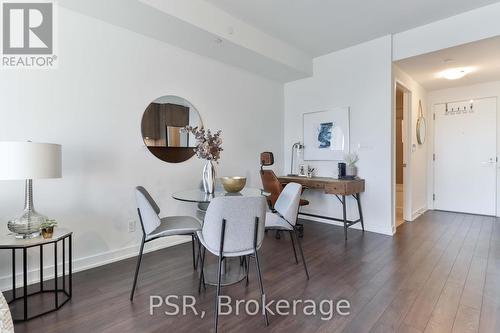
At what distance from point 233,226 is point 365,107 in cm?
311

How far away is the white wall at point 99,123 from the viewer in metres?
2.36

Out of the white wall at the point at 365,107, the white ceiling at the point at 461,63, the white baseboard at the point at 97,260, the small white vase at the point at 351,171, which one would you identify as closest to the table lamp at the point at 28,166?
the white baseboard at the point at 97,260

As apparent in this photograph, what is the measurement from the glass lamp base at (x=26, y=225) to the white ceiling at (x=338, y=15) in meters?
2.62

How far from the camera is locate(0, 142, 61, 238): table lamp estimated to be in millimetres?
1800

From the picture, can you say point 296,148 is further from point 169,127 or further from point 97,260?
point 97,260

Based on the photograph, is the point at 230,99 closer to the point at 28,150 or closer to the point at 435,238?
the point at 28,150

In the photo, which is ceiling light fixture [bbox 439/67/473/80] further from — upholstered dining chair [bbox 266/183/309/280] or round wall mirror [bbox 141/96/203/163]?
round wall mirror [bbox 141/96/203/163]

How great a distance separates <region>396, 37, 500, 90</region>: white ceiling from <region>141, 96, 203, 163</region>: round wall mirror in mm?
3015

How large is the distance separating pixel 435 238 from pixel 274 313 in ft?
9.15

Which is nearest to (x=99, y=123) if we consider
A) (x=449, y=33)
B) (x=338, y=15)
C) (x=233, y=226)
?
(x=233, y=226)

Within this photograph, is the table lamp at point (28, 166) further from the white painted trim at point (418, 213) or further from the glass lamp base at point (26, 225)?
the white painted trim at point (418, 213)

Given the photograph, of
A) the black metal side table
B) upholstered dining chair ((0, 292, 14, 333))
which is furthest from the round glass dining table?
upholstered dining chair ((0, 292, 14, 333))

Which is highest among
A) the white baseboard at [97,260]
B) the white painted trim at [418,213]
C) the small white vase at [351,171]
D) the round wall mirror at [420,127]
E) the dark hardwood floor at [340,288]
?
the round wall mirror at [420,127]

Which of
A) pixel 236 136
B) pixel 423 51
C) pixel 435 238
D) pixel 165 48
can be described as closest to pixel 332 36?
pixel 423 51
